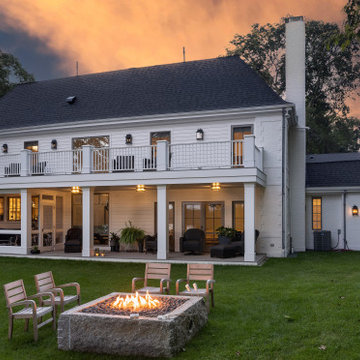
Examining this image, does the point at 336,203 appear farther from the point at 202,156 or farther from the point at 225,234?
the point at 202,156

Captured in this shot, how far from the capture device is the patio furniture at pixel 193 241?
14.9 m

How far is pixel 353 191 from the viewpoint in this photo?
1730 cm

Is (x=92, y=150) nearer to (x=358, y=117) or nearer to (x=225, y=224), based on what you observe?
(x=225, y=224)

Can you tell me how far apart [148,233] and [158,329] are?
11.9 meters

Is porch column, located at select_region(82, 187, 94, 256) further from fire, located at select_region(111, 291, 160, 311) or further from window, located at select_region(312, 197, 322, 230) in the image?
window, located at select_region(312, 197, 322, 230)

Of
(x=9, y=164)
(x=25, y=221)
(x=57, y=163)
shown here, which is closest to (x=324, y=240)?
(x=57, y=163)

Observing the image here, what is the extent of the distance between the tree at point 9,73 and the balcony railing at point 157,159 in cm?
1404

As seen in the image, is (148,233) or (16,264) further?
(148,233)

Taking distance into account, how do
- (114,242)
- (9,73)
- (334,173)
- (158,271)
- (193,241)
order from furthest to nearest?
(9,73)
(334,173)
(114,242)
(193,241)
(158,271)

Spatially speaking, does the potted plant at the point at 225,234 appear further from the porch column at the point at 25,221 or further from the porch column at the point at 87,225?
the porch column at the point at 25,221

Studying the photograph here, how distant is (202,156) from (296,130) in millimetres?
5345

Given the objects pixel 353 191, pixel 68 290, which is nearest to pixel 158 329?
pixel 68 290

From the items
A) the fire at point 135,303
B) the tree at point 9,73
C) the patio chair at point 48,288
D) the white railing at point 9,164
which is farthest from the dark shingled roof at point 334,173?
the tree at point 9,73

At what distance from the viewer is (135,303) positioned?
6078mm
